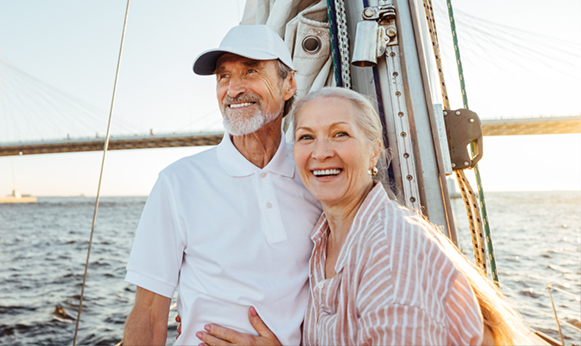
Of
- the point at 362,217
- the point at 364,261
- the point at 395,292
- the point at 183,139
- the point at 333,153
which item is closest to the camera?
the point at 395,292

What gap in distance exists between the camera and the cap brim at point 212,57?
1.14 meters

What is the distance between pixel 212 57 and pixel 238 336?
836 mm

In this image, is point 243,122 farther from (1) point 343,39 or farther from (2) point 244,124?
(1) point 343,39

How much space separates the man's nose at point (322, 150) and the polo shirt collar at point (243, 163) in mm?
220

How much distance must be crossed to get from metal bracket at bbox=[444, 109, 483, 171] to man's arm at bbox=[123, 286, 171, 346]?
3.24ft

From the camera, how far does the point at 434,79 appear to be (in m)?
1.36

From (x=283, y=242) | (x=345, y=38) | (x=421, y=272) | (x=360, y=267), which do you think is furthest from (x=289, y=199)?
(x=345, y=38)

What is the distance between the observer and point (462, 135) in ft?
4.00

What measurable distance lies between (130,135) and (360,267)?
17538 mm

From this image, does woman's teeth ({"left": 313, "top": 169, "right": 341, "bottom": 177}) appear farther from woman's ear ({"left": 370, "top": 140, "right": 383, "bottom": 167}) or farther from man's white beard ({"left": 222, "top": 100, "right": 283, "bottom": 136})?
man's white beard ({"left": 222, "top": 100, "right": 283, "bottom": 136})

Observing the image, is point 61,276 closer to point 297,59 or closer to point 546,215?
point 297,59

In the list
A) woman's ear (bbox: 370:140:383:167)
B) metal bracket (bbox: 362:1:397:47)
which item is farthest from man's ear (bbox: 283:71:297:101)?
woman's ear (bbox: 370:140:383:167)

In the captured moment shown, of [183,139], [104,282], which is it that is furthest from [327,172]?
[183,139]

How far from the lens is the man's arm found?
3.26ft
